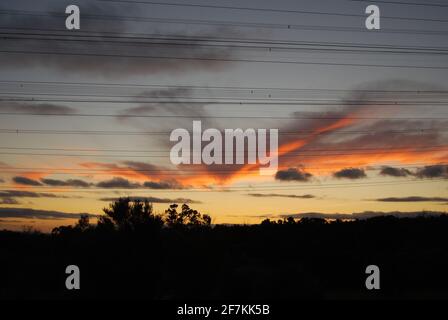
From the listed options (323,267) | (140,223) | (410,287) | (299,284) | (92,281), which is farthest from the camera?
(323,267)

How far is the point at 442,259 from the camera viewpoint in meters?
41.1

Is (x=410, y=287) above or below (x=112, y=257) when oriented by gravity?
below

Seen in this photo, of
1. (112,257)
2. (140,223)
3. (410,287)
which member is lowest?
(410,287)

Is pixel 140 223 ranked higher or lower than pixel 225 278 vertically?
higher

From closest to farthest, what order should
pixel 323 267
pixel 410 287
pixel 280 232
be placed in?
pixel 410 287 → pixel 323 267 → pixel 280 232

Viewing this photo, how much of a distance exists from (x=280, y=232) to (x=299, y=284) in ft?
95.0
